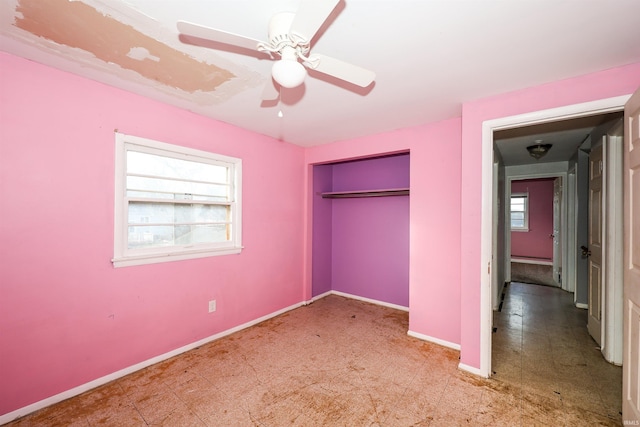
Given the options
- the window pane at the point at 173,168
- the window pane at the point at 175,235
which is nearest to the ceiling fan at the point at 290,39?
the window pane at the point at 173,168

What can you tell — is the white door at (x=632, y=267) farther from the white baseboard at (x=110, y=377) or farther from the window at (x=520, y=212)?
the window at (x=520, y=212)

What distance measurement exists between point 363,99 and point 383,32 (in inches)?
32.5

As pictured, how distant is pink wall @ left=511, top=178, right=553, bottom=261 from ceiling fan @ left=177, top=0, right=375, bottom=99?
26.5 feet

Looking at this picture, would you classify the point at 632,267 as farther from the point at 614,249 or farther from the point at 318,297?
the point at 318,297

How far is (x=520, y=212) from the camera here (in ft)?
25.3

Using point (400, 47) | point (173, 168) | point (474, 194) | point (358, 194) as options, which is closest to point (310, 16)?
point (400, 47)

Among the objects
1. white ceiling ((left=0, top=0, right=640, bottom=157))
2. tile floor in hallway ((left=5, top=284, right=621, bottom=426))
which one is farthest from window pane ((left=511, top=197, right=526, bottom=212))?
white ceiling ((left=0, top=0, right=640, bottom=157))

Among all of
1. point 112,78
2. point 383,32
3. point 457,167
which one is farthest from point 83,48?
point 457,167

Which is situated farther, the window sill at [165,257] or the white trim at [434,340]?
the white trim at [434,340]

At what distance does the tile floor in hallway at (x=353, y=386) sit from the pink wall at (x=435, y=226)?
0.30 meters

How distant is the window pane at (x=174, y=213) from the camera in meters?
2.33

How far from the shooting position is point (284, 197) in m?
3.67

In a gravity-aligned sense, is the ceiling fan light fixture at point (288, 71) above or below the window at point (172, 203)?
above

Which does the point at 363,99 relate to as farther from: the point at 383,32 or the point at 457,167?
the point at 457,167
